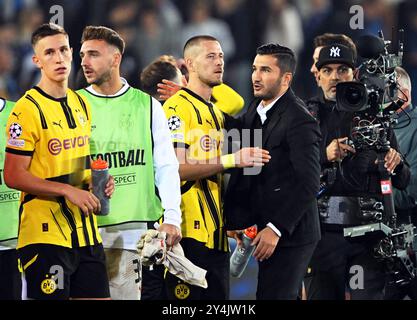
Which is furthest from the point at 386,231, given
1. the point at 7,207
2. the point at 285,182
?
the point at 7,207

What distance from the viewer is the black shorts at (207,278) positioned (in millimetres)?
6633

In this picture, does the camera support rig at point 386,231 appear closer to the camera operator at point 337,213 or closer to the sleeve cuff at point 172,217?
the camera operator at point 337,213

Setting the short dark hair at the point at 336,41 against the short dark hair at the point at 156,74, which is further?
the short dark hair at the point at 336,41

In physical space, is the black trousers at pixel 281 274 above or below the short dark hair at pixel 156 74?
below

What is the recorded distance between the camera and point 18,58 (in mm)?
9922

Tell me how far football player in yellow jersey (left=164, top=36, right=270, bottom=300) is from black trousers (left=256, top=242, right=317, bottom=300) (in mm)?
351

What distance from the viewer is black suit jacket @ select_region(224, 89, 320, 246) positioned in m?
6.39

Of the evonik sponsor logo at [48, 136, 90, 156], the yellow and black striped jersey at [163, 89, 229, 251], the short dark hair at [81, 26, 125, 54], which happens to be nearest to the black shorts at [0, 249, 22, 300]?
the yellow and black striped jersey at [163, 89, 229, 251]

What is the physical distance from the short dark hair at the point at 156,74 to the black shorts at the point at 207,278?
1267 millimetres

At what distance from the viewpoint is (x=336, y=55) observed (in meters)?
7.30

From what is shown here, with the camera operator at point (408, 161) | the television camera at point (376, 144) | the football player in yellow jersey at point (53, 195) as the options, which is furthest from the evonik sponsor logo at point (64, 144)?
the camera operator at point (408, 161)

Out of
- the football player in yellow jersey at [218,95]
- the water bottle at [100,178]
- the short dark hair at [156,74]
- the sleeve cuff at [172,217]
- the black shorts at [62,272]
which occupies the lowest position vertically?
the black shorts at [62,272]
